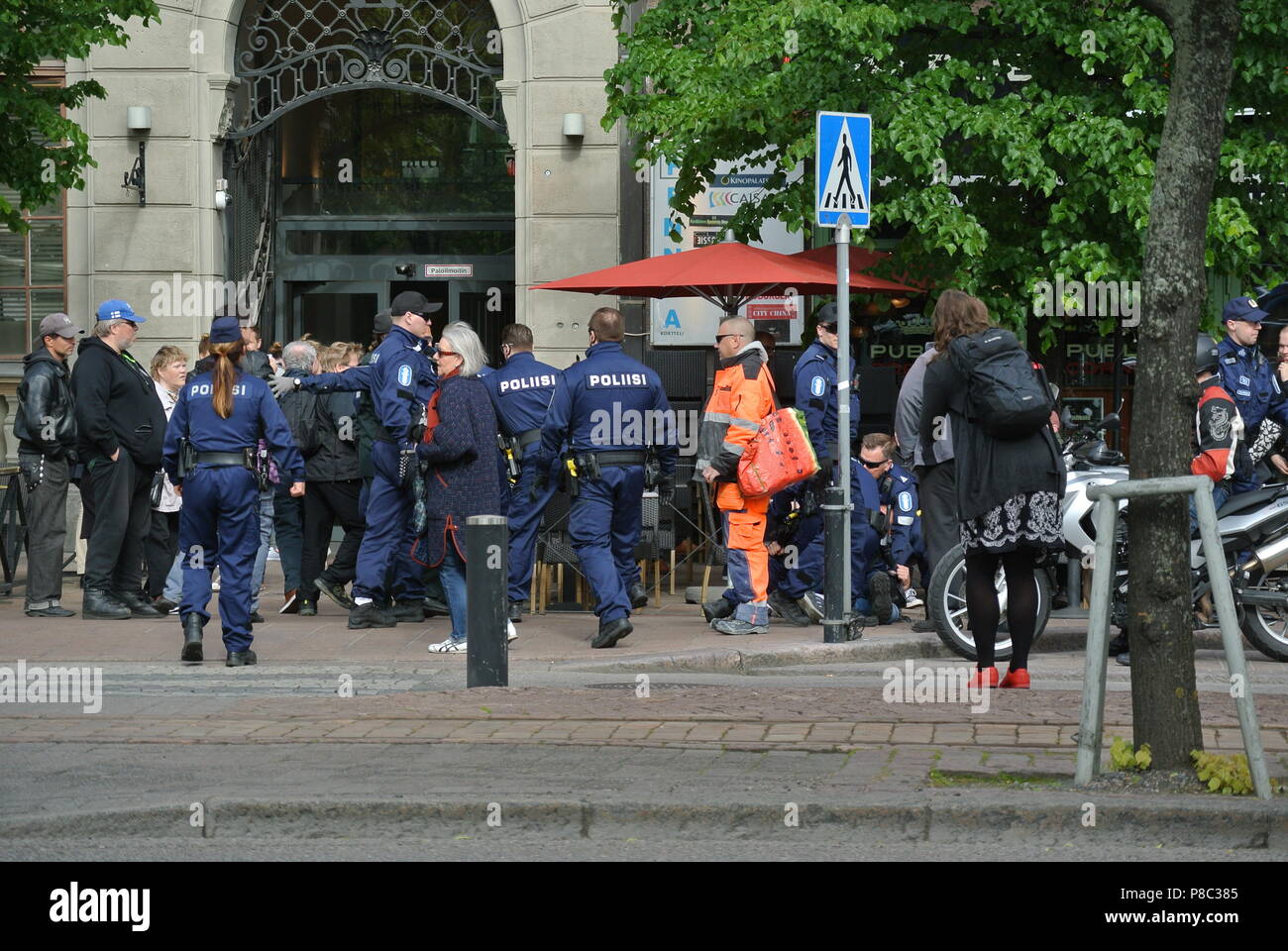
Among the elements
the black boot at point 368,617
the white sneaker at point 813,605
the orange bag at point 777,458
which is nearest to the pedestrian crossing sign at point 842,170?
the orange bag at point 777,458

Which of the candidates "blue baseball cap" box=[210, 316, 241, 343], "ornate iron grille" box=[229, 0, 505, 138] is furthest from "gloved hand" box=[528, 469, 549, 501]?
"ornate iron grille" box=[229, 0, 505, 138]

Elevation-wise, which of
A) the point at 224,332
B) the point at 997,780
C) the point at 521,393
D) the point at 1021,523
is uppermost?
the point at 224,332

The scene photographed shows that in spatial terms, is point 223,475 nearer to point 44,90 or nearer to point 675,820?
point 675,820

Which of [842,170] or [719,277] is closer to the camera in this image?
[842,170]

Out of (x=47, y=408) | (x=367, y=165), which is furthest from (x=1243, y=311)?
(x=367, y=165)

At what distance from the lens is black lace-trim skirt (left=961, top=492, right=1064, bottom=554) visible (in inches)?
337

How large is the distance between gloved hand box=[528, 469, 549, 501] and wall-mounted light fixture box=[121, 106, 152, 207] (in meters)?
7.07

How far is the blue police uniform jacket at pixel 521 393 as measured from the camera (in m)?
11.9

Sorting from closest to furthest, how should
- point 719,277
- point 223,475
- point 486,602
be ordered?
point 486,602 < point 223,475 < point 719,277

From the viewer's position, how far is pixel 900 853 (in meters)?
→ 5.81

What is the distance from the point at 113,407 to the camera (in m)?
12.2

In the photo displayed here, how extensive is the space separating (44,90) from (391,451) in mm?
4828

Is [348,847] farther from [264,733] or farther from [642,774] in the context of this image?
[264,733]

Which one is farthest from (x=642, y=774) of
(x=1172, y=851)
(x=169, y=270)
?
(x=169, y=270)
